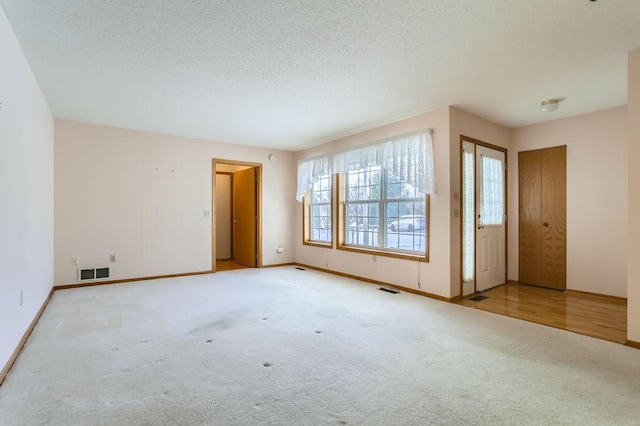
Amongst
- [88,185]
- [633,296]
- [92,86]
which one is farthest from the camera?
[88,185]

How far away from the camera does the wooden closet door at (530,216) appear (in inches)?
189

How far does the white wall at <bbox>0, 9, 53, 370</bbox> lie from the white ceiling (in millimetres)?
273

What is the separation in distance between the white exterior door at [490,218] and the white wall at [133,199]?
4.17 m

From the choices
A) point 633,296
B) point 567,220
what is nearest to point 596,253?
point 567,220

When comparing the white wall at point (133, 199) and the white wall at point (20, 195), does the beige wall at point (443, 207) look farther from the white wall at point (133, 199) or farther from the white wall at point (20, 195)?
the white wall at point (20, 195)

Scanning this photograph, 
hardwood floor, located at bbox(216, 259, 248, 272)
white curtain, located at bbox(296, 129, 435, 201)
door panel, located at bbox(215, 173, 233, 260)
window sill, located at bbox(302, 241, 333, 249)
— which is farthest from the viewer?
door panel, located at bbox(215, 173, 233, 260)

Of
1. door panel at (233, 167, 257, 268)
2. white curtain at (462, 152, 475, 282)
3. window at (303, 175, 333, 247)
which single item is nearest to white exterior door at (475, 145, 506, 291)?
white curtain at (462, 152, 475, 282)

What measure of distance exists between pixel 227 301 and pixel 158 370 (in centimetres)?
175

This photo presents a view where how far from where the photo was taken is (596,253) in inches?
166

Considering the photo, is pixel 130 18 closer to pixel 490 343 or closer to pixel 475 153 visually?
pixel 490 343

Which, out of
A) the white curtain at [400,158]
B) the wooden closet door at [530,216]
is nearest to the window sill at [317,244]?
the white curtain at [400,158]

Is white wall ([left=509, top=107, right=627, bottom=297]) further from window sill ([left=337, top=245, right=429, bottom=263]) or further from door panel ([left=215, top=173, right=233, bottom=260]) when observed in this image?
door panel ([left=215, top=173, right=233, bottom=260])

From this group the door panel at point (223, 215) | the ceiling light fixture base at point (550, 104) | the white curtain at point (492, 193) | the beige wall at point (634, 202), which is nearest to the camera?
the beige wall at point (634, 202)

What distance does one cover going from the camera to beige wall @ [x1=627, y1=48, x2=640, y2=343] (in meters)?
2.60
